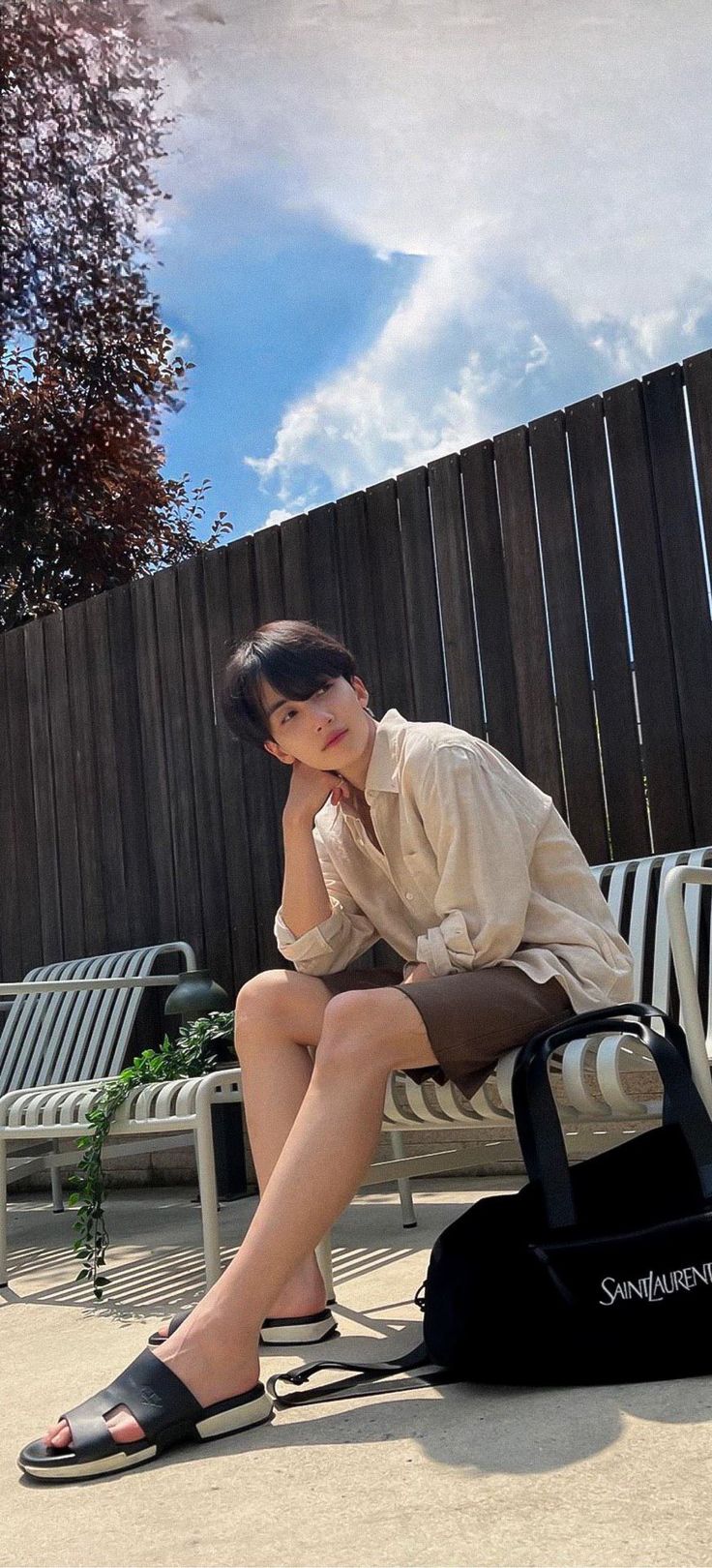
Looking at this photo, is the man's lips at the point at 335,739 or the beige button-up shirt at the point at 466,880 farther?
the man's lips at the point at 335,739

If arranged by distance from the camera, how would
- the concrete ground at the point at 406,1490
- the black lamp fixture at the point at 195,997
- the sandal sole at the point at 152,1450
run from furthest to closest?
1. the black lamp fixture at the point at 195,997
2. the sandal sole at the point at 152,1450
3. the concrete ground at the point at 406,1490

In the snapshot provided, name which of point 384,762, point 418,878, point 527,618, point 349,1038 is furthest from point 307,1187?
point 527,618

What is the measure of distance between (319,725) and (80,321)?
8209 mm

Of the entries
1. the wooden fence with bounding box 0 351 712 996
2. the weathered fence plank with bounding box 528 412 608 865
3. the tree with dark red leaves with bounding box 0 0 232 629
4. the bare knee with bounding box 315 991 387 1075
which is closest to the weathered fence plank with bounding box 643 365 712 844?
the wooden fence with bounding box 0 351 712 996

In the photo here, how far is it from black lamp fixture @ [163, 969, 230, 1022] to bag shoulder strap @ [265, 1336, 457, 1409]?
2253 mm

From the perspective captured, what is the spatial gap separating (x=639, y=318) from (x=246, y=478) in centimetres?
355

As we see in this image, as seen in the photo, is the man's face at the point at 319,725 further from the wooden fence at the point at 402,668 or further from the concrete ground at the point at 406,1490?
the wooden fence at the point at 402,668

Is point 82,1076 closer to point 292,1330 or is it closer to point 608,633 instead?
point 608,633

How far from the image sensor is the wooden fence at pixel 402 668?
3.40 m

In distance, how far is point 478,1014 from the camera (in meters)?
1.88

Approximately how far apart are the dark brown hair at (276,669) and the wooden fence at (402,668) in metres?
1.45

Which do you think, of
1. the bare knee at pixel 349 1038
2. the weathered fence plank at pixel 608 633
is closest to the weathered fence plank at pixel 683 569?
the weathered fence plank at pixel 608 633

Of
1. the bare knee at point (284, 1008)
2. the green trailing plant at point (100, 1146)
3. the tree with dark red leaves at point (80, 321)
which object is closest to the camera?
the bare knee at point (284, 1008)

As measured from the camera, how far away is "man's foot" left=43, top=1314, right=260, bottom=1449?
1604 millimetres
